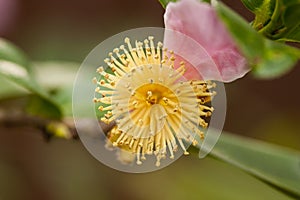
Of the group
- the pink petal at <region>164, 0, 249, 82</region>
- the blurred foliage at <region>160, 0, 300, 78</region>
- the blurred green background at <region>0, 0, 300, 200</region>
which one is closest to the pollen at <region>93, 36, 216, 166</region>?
the pink petal at <region>164, 0, 249, 82</region>

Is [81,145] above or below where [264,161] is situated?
above

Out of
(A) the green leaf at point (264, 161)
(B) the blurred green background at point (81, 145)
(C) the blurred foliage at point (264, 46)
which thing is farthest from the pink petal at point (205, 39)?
(B) the blurred green background at point (81, 145)

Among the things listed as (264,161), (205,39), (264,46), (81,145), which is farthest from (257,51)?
(81,145)

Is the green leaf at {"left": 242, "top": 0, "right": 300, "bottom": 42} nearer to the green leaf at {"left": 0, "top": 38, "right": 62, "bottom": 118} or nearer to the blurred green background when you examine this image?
the green leaf at {"left": 0, "top": 38, "right": 62, "bottom": 118}

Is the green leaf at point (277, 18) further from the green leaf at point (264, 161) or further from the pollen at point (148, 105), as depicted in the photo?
the green leaf at point (264, 161)

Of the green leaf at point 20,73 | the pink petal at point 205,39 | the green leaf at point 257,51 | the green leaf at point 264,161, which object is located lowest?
the green leaf at point 264,161

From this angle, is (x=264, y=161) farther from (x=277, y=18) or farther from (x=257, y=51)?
(x=257, y=51)
